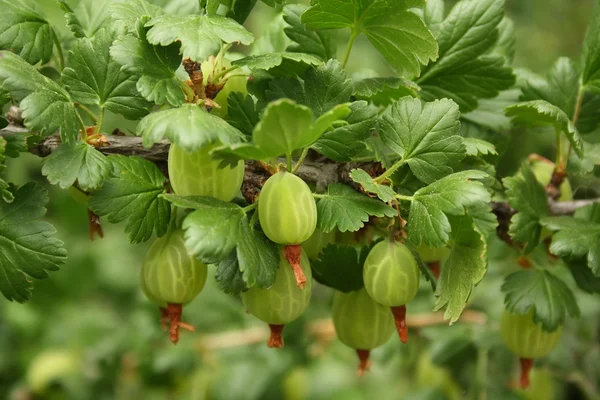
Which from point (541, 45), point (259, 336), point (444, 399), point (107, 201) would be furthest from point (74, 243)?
point (541, 45)

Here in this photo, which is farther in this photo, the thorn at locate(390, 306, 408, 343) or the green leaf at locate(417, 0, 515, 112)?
the green leaf at locate(417, 0, 515, 112)

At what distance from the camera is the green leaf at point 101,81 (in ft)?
2.35

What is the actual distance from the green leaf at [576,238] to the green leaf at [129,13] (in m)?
0.54

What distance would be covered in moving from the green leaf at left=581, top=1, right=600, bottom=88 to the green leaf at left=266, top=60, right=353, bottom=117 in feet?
1.30

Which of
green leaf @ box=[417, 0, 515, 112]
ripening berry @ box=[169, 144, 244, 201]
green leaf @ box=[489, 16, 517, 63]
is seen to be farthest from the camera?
green leaf @ box=[489, 16, 517, 63]

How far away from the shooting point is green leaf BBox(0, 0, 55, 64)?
75 cm

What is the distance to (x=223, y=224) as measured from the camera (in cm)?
62

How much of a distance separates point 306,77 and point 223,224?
0.65 feet

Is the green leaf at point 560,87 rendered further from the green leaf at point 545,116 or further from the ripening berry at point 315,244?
the ripening berry at point 315,244

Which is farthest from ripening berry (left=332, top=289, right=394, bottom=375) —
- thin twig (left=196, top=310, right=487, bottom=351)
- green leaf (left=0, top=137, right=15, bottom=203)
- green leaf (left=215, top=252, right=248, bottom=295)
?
thin twig (left=196, top=310, right=487, bottom=351)

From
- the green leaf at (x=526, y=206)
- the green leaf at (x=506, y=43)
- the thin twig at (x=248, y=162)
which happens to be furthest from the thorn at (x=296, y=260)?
the green leaf at (x=506, y=43)

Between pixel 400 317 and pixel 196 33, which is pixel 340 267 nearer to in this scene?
pixel 400 317

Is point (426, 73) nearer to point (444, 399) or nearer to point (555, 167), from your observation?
point (555, 167)

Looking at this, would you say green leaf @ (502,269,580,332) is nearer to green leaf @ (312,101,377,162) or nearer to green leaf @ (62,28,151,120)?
green leaf @ (312,101,377,162)
